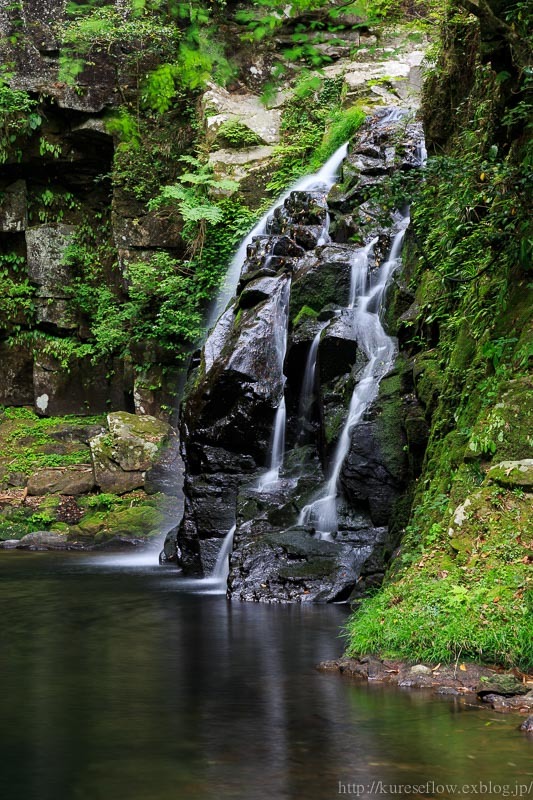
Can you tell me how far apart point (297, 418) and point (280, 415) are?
28 centimetres

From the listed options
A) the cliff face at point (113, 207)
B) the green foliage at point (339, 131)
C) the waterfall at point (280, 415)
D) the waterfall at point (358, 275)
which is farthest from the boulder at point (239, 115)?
the waterfall at point (280, 415)

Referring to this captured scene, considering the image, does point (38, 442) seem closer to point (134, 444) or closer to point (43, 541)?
point (134, 444)

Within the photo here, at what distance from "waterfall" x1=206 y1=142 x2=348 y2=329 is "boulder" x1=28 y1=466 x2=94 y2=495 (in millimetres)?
4412

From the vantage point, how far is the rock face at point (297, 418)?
10062mm

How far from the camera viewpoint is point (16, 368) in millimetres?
22531

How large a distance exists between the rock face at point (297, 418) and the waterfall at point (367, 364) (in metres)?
0.11

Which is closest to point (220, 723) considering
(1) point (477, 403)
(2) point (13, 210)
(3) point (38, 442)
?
(1) point (477, 403)

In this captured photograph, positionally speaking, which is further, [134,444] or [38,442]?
[38,442]

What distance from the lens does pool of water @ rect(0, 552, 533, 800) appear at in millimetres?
4035

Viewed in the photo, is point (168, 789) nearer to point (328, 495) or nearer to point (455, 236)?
point (455, 236)

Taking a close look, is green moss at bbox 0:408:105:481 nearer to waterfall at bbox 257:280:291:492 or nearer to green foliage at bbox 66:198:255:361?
green foliage at bbox 66:198:255:361

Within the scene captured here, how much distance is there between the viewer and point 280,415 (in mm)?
12656

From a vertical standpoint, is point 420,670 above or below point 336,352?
below

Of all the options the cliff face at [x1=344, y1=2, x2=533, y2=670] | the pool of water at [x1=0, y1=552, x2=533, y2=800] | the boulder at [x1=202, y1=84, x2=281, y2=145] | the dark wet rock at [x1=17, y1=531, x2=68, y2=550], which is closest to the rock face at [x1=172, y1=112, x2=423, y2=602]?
the cliff face at [x1=344, y1=2, x2=533, y2=670]
